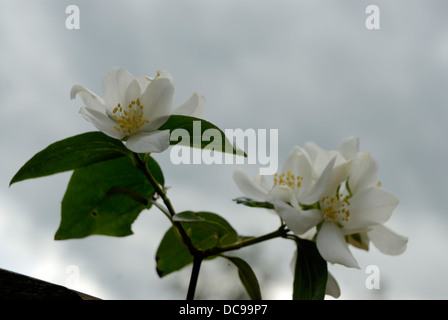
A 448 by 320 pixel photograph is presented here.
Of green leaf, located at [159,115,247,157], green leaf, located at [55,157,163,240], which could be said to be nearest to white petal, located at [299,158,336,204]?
green leaf, located at [159,115,247,157]

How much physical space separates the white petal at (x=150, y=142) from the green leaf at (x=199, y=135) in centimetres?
3

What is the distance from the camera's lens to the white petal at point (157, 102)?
67 cm

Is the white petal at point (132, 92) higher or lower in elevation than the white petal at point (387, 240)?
higher

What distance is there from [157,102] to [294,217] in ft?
0.80

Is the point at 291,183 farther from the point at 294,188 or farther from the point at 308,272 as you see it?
the point at 308,272

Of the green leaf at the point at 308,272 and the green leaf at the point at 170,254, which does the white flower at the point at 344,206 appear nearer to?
the green leaf at the point at 308,272

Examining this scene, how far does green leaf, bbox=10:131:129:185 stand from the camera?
650mm

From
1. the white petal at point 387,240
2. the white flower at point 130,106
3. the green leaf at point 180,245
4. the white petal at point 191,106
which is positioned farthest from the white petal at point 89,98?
the white petal at point 387,240

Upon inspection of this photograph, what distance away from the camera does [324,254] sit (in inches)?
26.2

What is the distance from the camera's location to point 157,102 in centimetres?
68

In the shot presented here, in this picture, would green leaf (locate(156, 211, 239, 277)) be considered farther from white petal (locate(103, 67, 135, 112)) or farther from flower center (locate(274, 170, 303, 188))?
white petal (locate(103, 67, 135, 112))
